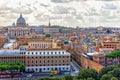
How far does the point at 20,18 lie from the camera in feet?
383

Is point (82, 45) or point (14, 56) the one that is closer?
point (14, 56)

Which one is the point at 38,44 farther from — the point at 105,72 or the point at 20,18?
the point at 20,18

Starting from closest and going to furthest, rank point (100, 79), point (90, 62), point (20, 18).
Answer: point (100, 79)
point (90, 62)
point (20, 18)

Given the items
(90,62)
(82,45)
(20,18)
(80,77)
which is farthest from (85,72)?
(20,18)

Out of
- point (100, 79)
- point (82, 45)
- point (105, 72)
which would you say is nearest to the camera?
point (100, 79)

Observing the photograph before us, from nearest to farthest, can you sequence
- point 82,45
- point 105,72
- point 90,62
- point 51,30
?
point 105,72
point 90,62
point 82,45
point 51,30

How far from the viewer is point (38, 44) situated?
66.3 meters

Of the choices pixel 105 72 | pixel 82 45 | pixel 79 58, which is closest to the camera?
pixel 105 72

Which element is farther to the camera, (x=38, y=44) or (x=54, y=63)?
(x=38, y=44)

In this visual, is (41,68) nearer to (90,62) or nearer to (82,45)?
(90,62)

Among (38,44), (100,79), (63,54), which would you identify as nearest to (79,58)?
(63,54)

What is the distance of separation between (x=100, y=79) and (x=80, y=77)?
7.20ft

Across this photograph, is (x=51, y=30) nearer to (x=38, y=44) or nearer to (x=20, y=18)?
(x=20, y=18)

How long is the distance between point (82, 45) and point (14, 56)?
21.7 meters
